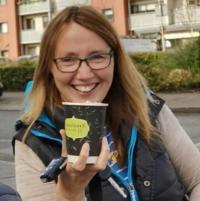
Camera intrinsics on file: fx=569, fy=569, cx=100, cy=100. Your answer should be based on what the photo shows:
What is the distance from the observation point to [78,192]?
1.86 metres

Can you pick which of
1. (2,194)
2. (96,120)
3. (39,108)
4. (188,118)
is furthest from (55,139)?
(188,118)

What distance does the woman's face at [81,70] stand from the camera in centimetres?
211

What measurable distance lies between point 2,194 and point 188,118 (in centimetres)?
1293

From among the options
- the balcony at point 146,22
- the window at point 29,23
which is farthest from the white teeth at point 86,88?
the window at point 29,23

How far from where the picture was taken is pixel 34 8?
5444cm

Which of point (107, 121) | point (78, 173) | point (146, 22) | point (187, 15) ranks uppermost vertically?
point (146, 22)

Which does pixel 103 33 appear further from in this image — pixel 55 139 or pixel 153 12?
pixel 153 12

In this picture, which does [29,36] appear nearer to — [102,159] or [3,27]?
[3,27]

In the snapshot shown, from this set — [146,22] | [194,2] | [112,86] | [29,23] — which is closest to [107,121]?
[112,86]

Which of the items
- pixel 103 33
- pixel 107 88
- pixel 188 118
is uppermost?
pixel 103 33

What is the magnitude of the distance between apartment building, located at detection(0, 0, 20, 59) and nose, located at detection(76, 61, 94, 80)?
53790 mm

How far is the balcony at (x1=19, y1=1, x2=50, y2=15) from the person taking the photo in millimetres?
53625

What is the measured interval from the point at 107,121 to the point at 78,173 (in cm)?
61

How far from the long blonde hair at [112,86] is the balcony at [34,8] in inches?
2042
